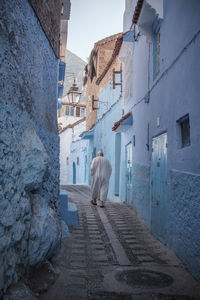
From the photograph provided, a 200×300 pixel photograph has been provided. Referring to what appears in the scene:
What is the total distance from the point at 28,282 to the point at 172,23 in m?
4.55

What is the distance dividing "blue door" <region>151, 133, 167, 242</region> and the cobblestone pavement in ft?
0.91

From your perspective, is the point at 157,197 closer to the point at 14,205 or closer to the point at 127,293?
the point at 127,293

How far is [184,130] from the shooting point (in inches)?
169

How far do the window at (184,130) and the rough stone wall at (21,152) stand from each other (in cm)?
212

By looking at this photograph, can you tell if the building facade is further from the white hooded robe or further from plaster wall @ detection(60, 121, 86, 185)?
plaster wall @ detection(60, 121, 86, 185)

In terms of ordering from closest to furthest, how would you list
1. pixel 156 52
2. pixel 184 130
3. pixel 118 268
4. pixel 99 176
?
pixel 118 268 < pixel 184 130 < pixel 156 52 < pixel 99 176

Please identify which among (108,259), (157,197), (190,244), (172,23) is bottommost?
(108,259)

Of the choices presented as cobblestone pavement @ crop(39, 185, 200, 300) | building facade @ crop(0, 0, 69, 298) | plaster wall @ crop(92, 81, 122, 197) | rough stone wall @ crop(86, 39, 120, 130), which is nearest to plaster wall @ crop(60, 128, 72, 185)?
rough stone wall @ crop(86, 39, 120, 130)

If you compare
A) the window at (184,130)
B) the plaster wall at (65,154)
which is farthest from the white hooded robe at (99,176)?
the plaster wall at (65,154)

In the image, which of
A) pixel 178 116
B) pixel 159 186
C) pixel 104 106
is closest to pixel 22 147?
pixel 178 116

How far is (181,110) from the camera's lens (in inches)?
166

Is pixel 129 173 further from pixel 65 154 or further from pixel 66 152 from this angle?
pixel 65 154

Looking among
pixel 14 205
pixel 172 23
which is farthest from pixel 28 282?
pixel 172 23

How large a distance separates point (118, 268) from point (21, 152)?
2.12 metres
